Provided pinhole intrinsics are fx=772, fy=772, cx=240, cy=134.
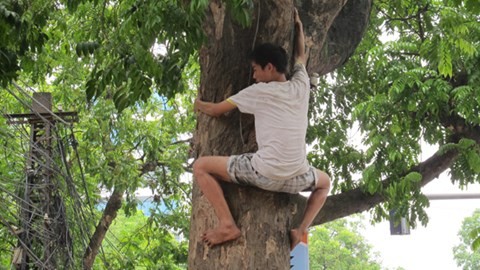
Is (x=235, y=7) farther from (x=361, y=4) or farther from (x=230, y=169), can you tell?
(x=361, y=4)

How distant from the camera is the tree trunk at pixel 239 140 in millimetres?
3711

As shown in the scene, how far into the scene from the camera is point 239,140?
3.95 m

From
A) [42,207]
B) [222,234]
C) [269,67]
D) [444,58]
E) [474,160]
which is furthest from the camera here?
[474,160]

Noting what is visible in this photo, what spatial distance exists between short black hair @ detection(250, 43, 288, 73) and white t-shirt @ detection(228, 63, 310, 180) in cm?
10

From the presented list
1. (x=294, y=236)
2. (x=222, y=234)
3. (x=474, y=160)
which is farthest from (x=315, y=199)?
(x=474, y=160)

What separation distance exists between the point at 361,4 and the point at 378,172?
2.20 m

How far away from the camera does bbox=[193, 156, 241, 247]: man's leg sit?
12.1ft

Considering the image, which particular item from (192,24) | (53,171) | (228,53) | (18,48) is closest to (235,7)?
(192,24)

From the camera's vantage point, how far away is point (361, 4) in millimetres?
5324

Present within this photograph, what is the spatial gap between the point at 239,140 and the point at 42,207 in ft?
8.95

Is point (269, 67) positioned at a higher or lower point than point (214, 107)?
higher

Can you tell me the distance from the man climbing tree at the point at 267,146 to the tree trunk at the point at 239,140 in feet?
0.22

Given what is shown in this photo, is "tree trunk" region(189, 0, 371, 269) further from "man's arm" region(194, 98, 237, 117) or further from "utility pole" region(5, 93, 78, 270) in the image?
"utility pole" region(5, 93, 78, 270)

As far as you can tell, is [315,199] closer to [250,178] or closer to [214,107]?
[250,178]
